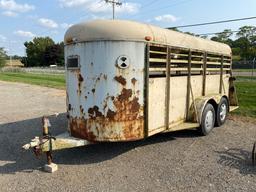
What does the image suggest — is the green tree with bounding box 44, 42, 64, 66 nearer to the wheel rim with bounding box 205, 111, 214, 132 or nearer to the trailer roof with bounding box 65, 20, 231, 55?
the wheel rim with bounding box 205, 111, 214, 132

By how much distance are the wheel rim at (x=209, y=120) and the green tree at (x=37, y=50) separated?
96929 millimetres

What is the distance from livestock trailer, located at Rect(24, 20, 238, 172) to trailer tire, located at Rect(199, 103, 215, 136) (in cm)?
102

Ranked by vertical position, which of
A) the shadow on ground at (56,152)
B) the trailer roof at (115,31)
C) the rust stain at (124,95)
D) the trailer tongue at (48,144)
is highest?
the trailer roof at (115,31)

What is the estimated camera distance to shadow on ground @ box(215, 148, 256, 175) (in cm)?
484

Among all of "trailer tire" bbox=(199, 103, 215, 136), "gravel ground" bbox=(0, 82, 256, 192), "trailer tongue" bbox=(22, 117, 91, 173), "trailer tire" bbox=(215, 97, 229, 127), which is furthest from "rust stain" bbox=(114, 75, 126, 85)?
"trailer tire" bbox=(215, 97, 229, 127)

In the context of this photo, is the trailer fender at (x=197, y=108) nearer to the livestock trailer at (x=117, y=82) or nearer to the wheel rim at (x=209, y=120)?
the wheel rim at (x=209, y=120)

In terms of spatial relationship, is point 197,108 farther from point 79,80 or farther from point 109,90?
point 79,80

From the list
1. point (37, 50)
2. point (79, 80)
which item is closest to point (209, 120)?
point (79, 80)

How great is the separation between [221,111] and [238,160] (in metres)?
2.57

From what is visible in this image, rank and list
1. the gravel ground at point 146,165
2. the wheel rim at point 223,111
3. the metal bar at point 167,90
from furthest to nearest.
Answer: the wheel rim at point 223,111, the metal bar at point 167,90, the gravel ground at point 146,165

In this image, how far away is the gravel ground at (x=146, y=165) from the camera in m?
4.35

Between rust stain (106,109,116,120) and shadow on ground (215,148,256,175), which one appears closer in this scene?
shadow on ground (215,148,256,175)

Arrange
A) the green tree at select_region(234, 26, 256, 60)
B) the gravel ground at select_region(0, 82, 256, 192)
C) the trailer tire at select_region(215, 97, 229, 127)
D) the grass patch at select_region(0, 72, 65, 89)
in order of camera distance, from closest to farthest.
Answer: the gravel ground at select_region(0, 82, 256, 192), the trailer tire at select_region(215, 97, 229, 127), the grass patch at select_region(0, 72, 65, 89), the green tree at select_region(234, 26, 256, 60)

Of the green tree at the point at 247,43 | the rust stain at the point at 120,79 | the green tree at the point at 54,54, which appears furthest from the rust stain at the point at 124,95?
the green tree at the point at 54,54
